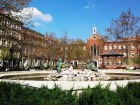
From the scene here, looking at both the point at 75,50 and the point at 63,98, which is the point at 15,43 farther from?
the point at 63,98

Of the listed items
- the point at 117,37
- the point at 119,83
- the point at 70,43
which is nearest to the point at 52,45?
the point at 70,43

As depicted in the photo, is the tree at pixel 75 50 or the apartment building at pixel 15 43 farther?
the tree at pixel 75 50

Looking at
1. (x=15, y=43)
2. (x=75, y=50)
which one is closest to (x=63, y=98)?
(x=15, y=43)

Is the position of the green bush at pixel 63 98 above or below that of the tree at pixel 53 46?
below

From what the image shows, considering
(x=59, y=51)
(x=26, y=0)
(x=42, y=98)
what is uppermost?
(x=26, y=0)

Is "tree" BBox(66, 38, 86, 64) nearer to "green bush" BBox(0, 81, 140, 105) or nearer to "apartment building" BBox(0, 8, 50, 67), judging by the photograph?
"apartment building" BBox(0, 8, 50, 67)

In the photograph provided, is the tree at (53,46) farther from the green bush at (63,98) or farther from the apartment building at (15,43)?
the green bush at (63,98)

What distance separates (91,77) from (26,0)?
10.3 m

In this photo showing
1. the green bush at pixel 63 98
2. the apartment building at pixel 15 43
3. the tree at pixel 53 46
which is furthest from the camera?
the tree at pixel 53 46

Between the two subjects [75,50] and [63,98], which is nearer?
[63,98]

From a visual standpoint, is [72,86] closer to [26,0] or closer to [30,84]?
[30,84]

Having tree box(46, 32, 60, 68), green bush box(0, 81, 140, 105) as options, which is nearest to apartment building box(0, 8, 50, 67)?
tree box(46, 32, 60, 68)

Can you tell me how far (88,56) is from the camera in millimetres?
50438

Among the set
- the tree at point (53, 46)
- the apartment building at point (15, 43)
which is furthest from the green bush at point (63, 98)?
the tree at point (53, 46)
